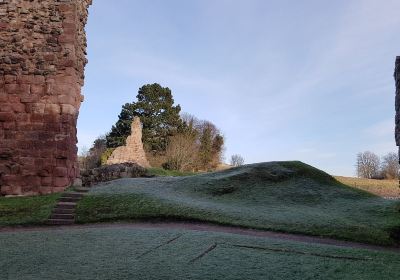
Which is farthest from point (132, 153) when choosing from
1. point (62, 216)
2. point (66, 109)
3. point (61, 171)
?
point (62, 216)

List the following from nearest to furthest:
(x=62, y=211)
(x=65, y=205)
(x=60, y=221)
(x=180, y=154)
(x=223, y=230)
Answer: (x=223, y=230)
(x=60, y=221)
(x=62, y=211)
(x=65, y=205)
(x=180, y=154)

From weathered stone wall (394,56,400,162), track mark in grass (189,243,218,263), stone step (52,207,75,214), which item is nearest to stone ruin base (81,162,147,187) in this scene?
stone step (52,207,75,214)

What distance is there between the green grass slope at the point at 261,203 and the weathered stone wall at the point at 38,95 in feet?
5.93

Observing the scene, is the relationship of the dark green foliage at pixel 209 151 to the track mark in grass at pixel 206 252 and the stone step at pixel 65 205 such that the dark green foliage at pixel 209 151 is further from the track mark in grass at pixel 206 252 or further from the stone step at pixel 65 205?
the track mark in grass at pixel 206 252

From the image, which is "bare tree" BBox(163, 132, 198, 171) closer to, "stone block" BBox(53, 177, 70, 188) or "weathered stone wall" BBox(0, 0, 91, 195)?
"weathered stone wall" BBox(0, 0, 91, 195)

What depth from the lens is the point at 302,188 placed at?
1347 centimetres

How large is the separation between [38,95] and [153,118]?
34.0 metres

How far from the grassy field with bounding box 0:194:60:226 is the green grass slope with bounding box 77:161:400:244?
953 mm

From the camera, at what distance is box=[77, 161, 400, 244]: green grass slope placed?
9.35m

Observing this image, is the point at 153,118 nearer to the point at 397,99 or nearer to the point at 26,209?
the point at 26,209

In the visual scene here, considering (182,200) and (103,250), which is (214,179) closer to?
(182,200)

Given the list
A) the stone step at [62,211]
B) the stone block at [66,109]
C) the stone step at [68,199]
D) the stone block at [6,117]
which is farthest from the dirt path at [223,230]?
the stone block at [6,117]

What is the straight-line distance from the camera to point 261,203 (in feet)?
39.1

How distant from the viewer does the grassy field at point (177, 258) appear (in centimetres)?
499
